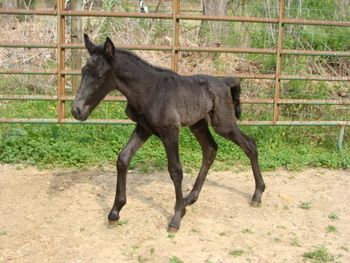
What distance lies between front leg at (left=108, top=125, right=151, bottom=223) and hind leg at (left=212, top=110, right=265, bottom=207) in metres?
0.79

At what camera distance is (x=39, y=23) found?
9.43 m

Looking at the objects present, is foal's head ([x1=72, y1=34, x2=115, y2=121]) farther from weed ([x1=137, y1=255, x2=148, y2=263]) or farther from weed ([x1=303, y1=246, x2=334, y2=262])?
weed ([x1=303, y1=246, x2=334, y2=262])

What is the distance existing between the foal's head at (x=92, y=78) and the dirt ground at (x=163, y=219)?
1.07 m

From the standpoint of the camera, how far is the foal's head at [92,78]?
14.0 feet

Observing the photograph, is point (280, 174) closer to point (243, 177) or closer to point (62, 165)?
point (243, 177)

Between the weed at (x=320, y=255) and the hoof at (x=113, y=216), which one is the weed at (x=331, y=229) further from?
the hoof at (x=113, y=216)

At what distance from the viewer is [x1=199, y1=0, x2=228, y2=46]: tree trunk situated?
29.3 ft

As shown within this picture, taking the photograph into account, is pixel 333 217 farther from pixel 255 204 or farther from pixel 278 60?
pixel 278 60

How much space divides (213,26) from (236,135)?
4333 mm

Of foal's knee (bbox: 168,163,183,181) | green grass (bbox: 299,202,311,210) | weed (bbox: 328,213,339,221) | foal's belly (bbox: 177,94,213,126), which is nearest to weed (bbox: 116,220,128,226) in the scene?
foal's knee (bbox: 168,163,183,181)

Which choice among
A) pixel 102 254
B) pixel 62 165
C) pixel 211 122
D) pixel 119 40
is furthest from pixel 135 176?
pixel 119 40

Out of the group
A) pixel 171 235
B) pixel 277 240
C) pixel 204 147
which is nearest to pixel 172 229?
pixel 171 235

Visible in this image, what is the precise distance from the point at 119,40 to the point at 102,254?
5258 mm

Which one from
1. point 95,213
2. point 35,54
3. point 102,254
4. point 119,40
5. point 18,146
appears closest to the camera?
point 102,254
